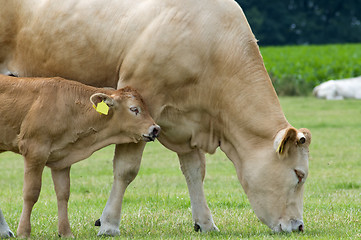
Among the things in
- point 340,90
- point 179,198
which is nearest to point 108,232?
point 179,198

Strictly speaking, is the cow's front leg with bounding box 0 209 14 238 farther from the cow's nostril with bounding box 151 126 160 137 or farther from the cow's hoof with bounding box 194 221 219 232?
the cow's hoof with bounding box 194 221 219 232

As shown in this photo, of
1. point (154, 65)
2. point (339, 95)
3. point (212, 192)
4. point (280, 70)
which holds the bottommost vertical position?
point (280, 70)

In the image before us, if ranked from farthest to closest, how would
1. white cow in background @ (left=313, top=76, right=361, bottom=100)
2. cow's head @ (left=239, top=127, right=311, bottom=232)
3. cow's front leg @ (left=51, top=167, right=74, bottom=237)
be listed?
white cow in background @ (left=313, top=76, right=361, bottom=100) < cow's head @ (left=239, top=127, right=311, bottom=232) < cow's front leg @ (left=51, top=167, right=74, bottom=237)

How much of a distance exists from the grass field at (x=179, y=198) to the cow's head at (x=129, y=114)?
966 mm

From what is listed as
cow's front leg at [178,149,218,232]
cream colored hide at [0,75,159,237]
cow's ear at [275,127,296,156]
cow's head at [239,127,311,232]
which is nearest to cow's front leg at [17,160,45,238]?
cream colored hide at [0,75,159,237]

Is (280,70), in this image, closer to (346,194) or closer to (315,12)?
(346,194)

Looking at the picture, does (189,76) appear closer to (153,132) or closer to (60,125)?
(153,132)

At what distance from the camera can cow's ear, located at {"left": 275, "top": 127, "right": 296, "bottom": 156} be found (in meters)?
6.48

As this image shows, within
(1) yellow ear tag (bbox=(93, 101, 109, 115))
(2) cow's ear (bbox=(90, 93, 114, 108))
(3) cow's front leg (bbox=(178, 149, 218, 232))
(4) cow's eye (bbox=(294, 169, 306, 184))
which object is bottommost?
(3) cow's front leg (bbox=(178, 149, 218, 232))

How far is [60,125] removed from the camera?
21.2ft

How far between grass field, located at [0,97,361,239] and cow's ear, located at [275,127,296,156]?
79cm

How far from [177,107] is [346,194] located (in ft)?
11.4

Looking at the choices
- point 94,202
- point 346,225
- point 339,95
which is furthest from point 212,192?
point 339,95

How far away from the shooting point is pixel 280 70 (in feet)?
108
